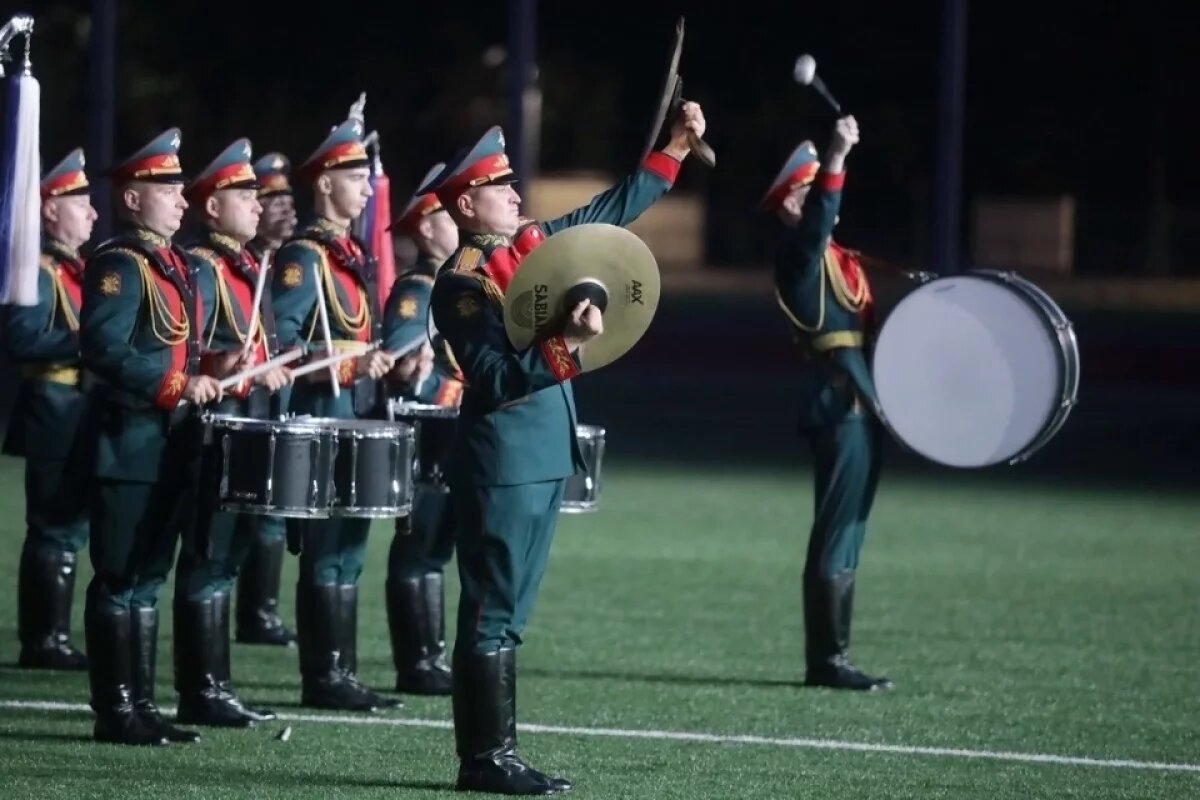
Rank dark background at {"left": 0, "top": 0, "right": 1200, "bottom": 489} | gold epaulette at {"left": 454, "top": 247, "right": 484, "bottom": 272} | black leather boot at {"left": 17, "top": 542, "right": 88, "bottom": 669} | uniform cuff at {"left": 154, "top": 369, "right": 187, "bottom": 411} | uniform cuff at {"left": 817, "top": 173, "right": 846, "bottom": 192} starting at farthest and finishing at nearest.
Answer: dark background at {"left": 0, "top": 0, "right": 1200, "bottom": 489} < black leather boot at {"left": 17, "top": 542, "right": 88, "bottom": 669} < uniform cuff at {"left": 817, "top": 173, "right": 846, "bottom": 192} < uniform cuff at {"left": 154, "top": 369, "right": 187, "bottom": 411} < gold epaulette at {"left": 454, "top": 247, "right": 484, "bottom": 272}

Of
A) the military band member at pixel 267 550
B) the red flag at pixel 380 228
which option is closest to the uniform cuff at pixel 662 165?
the military band member at pixel 267 550

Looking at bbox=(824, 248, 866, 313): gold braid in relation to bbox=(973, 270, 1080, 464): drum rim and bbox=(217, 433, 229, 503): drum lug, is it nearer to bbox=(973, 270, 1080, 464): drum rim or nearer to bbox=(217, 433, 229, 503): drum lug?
bbox=(973, 270, 1080, 464): drum rim

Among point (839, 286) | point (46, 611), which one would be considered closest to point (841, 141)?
point (839, 286)

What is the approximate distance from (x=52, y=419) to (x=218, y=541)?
1647mm

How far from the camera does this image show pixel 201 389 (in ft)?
25.4

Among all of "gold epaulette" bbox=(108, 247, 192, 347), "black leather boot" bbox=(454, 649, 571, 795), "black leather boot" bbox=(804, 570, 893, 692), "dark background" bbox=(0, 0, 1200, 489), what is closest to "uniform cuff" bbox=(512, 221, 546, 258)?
"black leather boot" bbox=(454, 649, 571, 795)

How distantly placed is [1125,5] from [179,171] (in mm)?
42472

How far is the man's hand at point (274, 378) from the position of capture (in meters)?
8.06

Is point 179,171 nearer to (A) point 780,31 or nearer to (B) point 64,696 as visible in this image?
(B) point 64,696

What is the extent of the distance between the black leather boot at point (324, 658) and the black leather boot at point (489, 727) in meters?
1.60

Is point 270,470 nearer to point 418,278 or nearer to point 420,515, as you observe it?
point 418,278

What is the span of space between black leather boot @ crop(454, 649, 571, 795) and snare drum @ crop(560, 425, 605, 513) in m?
1.53

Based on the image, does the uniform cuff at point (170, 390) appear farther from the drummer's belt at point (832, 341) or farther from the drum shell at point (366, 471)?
the drummer's belt at point (832, 341)

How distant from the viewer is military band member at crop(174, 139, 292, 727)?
8359mm
